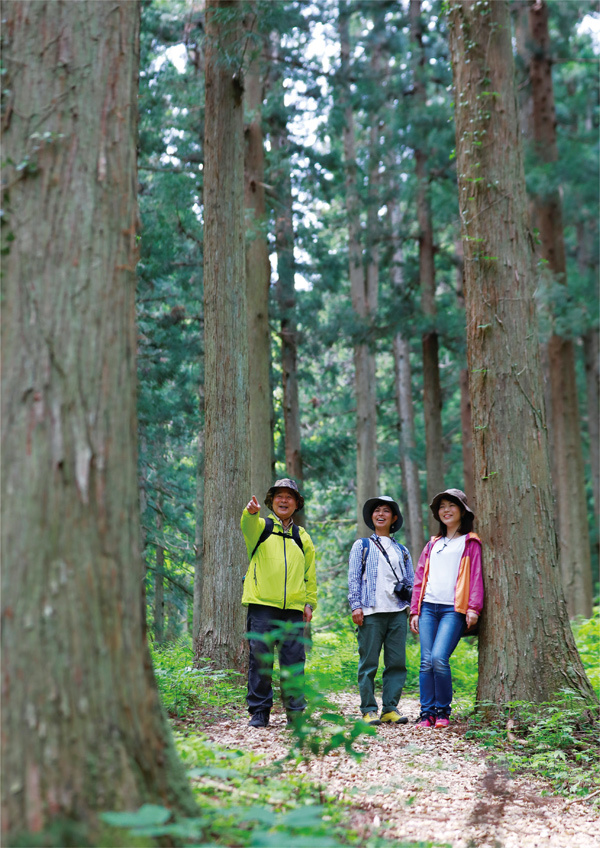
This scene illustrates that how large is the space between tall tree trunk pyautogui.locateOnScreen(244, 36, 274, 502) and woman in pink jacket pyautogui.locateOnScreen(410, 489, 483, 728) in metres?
4.95

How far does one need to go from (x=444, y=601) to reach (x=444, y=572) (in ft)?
0.84

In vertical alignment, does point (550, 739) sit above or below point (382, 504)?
below

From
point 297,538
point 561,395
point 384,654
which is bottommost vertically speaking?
point 384,654

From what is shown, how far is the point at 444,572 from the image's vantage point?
663 centimetres

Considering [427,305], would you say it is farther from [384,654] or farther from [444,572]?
[384,654]

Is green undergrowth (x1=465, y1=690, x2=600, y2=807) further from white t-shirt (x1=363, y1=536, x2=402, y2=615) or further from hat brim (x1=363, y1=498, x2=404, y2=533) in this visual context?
hat brim (x1=363, y1=498, x2=404, y2=533)

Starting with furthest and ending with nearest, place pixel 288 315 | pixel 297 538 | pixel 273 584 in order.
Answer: pixel 288 315 → pixel 297 538 → pixel 273 584

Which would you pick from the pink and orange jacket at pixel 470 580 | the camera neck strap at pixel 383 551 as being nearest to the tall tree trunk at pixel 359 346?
the camera neck strap at pixel 383 551

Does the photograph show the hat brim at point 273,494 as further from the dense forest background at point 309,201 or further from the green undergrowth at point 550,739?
the dense forest background at point 309,201

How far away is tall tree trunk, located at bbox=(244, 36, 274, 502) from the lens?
38.9ft

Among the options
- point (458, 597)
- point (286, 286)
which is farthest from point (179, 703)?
point (286, 286)

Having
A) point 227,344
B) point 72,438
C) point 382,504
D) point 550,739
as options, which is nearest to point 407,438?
→ point 227,344

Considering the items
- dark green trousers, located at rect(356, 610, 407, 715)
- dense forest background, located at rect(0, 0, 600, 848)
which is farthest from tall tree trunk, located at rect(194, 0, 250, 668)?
dark green trousers, located at rect(356, 610, 407, 715)

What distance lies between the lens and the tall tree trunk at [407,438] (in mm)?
18938
